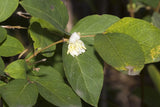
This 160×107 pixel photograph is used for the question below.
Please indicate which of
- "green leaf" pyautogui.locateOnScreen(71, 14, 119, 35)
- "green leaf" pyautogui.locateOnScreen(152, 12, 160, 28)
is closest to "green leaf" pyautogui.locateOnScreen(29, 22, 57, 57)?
"green leaf" pyautogui.locateOnScreen(71, 14, 119, 35)

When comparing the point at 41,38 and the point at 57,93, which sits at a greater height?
the point at 41,38

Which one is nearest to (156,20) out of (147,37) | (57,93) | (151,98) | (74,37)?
(147,37)

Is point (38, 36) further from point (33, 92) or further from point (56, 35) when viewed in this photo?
point (33, 92)

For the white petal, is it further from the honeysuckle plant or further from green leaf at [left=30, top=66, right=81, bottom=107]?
green leaf at [left=30, top=66, right=81, bottom=107]

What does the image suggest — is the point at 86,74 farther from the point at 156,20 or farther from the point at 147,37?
the point at 156,20

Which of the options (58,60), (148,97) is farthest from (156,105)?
(58,60)
